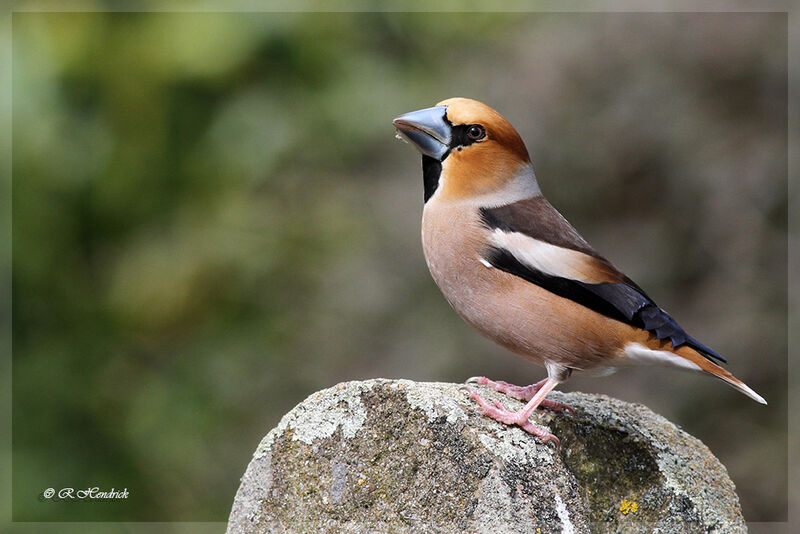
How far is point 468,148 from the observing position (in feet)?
13.1

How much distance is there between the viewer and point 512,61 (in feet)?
26.1

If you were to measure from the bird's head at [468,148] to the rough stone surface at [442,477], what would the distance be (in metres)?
0.96

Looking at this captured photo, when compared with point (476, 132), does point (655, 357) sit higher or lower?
lower

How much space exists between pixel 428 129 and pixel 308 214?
154 inches

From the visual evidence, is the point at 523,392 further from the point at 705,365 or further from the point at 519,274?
the point at 705,365

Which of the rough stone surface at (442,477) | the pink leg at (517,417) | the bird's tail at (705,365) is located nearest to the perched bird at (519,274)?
the bird's tail at (705,365)

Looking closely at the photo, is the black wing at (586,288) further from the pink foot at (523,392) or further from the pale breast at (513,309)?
the pink foot at (523,392)

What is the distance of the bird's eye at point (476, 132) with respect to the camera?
3.97 metres

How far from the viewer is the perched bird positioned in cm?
377

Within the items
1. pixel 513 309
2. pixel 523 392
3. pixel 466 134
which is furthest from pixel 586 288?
pixel 466 134

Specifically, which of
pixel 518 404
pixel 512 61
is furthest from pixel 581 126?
pixel 518 404

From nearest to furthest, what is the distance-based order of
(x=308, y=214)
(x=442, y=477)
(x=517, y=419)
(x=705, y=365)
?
(x=442, y=477), (x=517, y=419), (x=705, y=365), (x=308, y=214)

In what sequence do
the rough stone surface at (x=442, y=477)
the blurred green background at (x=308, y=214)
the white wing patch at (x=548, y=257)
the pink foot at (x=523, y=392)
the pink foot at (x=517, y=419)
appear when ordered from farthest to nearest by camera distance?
1. the blurred green background at (x=308, y=214)
2. the white wing patch at (x=548, y=257)
3. the pink foot at (x=523, y=392)
4. the pink foot at (x=517, y=419)
5. the rough stone surface at (x=442, y=477)

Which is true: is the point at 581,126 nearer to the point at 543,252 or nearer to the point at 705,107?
the point at 705,107
